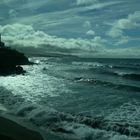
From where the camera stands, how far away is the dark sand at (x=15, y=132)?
46.4 ft

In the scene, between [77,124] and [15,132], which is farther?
[77,124]

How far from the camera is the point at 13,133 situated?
1495cm

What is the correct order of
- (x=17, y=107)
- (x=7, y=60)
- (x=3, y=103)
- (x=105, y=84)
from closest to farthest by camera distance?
(x=17, y=107), (x=3, y=103), (x=105, y=84), (x=7, y=60)

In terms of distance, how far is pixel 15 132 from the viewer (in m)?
15.3

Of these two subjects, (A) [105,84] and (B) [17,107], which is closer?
(B) [17,107]

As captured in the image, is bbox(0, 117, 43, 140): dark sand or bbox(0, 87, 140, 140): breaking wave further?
bbox(0, 87, 140, 140): breaking wave

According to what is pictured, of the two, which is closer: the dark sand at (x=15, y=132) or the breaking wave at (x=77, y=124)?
the dark sand at (x=15, y=132)

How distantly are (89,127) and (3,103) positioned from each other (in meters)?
9.44

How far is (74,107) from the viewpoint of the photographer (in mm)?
22625

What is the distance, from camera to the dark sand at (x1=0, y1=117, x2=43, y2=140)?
46.4 feet

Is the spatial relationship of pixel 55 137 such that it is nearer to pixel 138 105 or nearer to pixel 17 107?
pixel 17 107

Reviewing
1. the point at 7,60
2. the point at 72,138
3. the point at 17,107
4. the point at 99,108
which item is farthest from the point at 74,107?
the point at 7,60

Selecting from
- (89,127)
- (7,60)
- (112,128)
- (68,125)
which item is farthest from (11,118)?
(7,60)

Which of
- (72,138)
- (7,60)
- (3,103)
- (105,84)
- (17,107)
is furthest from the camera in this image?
(7,60)
